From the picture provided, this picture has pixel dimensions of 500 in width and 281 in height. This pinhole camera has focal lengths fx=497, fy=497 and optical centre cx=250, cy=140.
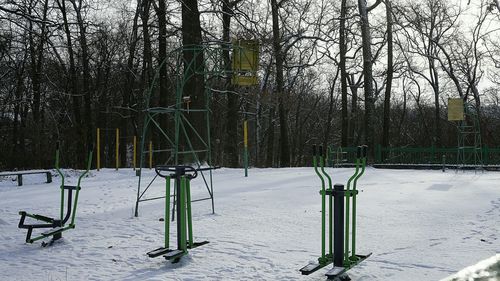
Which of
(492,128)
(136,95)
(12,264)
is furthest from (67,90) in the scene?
(492,128)

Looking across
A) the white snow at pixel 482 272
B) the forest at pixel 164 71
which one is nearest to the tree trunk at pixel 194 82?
the forest at pixel 164 71

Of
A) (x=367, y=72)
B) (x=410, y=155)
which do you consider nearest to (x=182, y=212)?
(x=367, y=72)

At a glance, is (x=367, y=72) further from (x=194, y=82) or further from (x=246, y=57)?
(x=246, y=57)

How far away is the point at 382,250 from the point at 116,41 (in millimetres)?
24441

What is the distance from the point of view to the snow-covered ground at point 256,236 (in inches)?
191

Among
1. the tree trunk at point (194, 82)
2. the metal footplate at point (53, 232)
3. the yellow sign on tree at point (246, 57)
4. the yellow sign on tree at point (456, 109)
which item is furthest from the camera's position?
the yellow sign on tree at point (456, 109)

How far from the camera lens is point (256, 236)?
6.46 metres

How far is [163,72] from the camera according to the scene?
23375 millimetres

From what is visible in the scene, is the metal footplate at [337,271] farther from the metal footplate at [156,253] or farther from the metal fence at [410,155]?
the metal fence at [410,155]

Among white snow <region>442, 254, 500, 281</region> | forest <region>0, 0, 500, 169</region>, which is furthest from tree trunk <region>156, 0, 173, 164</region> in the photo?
white snow <region>442, 254, 500, 281</region>

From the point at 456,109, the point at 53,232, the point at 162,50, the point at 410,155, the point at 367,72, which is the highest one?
the point at 162,50

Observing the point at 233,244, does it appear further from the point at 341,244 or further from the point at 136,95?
the point at 136,95

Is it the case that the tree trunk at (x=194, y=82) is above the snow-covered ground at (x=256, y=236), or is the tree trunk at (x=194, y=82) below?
above

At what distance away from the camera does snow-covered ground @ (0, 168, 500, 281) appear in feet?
15.9
